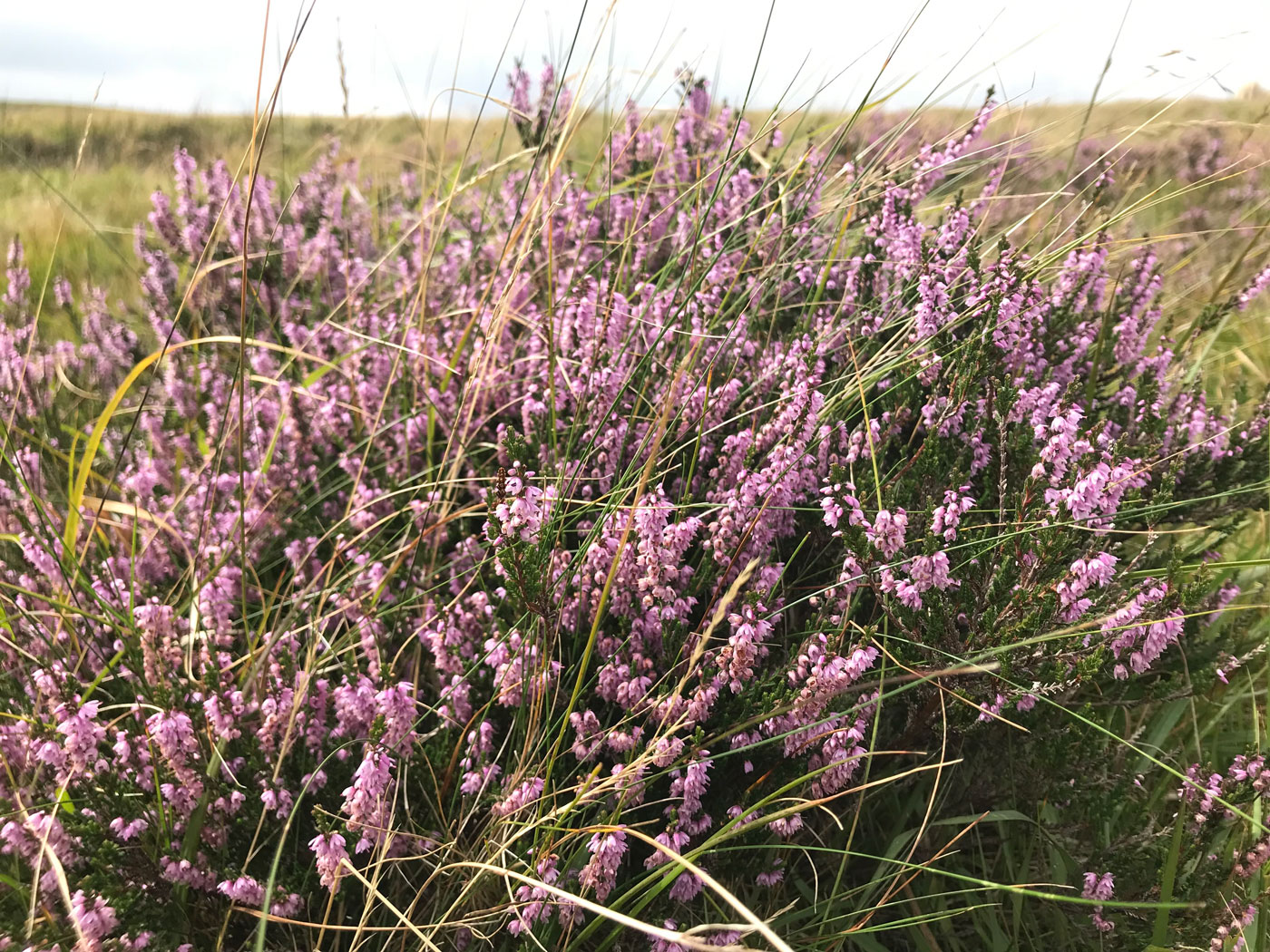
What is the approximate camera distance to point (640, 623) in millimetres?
2148

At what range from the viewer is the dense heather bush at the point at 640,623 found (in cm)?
187

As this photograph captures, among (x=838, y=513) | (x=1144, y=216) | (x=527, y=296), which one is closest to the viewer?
(x=838, y=513)

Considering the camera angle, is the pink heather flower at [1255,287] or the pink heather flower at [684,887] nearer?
the pink heather flower at [684,887]

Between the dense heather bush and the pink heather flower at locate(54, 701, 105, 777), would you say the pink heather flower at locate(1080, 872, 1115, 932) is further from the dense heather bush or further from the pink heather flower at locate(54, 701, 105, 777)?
the pink heather flower at locate(54, 701, 105, 777)

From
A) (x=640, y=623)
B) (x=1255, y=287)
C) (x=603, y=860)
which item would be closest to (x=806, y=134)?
(x=1255, y=287)

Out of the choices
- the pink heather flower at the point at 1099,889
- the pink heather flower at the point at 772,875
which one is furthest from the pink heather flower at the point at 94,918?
the pink heather flower at the point at 1099,889

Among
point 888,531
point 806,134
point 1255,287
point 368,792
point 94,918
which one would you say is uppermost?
point 806,134

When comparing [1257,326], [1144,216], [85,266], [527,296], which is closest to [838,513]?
[527,296]

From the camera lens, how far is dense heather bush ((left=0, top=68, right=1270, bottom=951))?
1.87 meters

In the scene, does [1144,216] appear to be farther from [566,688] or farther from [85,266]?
[85,266]

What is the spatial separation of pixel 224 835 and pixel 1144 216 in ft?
31.3

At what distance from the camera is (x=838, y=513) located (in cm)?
192

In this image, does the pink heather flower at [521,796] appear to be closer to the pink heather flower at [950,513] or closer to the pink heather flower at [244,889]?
the pink heather flower at [244,889]

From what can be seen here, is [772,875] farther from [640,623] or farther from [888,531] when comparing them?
[888,531]
